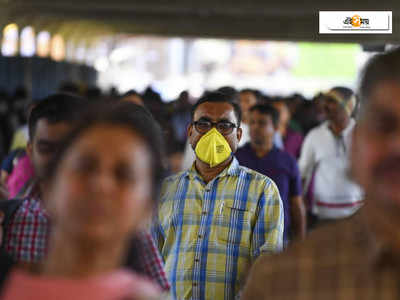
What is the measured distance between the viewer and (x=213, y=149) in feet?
17.3

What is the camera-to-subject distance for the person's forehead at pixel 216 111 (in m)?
5.59

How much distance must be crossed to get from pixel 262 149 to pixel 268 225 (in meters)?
2.94

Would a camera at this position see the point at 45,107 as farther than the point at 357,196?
No

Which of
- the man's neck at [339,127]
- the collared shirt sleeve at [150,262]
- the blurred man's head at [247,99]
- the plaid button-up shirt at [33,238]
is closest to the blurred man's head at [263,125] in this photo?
the man's neck at [339,127]

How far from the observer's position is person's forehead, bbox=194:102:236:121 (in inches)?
220

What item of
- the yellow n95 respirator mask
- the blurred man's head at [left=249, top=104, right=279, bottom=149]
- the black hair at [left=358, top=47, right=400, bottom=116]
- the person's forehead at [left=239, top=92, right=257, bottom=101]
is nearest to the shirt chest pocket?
the yellow n95 respirator mask

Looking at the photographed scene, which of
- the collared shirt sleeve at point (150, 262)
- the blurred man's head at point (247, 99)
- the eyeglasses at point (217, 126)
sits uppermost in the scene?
the blurred man's head at point (247, 99)

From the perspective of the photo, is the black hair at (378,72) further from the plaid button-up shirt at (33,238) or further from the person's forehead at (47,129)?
the person's forehead at (47,129)

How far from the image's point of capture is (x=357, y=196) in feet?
27.2

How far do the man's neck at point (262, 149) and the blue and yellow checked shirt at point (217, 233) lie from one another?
2.66m

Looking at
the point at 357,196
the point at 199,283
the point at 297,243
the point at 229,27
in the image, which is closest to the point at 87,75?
the point at 229,27

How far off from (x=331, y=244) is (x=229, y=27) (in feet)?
95.2

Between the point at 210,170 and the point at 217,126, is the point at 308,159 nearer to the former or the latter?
the point at 217,126

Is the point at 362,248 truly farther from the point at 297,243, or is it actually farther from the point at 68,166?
the point at 68,166
